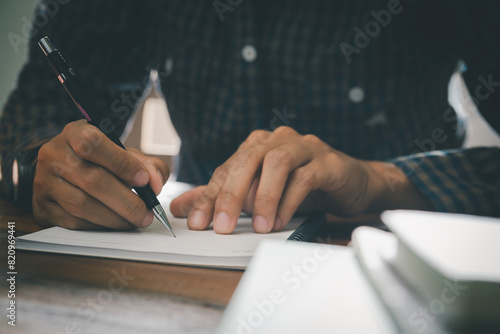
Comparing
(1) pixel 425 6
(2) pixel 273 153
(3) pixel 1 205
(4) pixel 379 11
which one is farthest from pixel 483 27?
(3) pixel 1 205

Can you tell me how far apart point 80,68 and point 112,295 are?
774 mm

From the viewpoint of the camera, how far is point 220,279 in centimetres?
26

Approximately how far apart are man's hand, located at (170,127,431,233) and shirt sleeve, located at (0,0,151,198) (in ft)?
1.20

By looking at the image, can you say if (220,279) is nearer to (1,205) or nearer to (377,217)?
(377,217)

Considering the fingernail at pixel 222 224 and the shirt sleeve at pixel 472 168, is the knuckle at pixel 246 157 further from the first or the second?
the shirt sleeve at pixel 472 168

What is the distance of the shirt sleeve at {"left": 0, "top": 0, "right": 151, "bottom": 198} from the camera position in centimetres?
69

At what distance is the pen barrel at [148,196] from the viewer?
38 centimetres

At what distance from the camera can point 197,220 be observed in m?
0.39

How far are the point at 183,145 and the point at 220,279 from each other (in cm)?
72

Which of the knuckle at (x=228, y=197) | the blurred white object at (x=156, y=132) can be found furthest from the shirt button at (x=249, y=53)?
the blurred white object at (x=156, y=132)

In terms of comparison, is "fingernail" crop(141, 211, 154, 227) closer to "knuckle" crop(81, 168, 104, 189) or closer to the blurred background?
"knuckle" crop(81, 168, 104, 189)

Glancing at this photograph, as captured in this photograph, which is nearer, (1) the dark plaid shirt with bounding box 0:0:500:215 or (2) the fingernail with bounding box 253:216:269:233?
(2) the fingernail with bounding box 253:216:269:233

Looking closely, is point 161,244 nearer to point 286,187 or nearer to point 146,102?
point 286,187

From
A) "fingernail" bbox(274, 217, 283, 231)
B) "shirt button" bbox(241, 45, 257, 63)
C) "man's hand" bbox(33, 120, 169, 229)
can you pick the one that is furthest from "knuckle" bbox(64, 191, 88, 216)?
"shirt button" bbox(241, 45, 257, 63)
